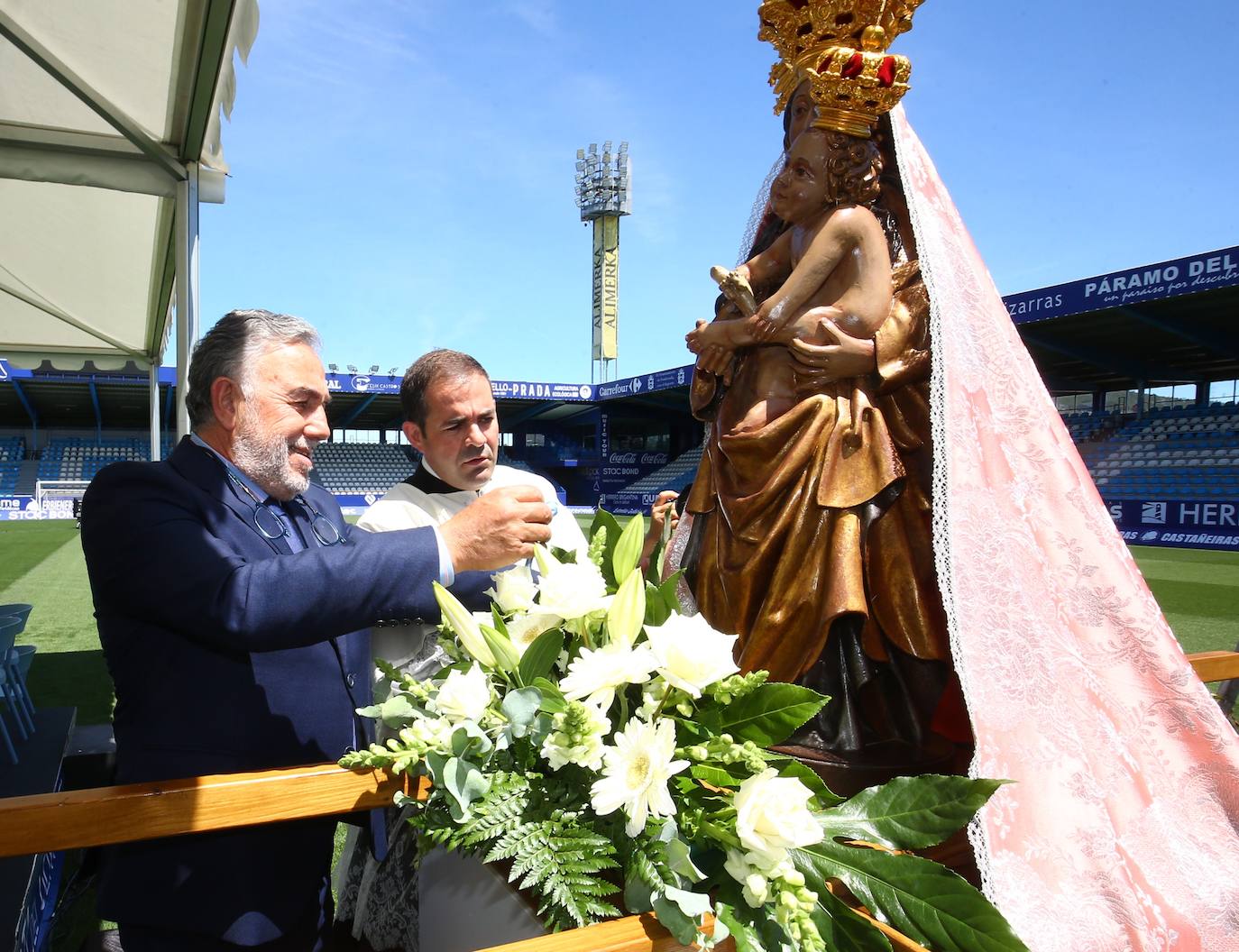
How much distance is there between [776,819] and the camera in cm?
82

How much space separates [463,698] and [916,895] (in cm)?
58

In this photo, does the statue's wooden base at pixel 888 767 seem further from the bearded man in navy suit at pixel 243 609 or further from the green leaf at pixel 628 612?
the green leaf at pixel 628 612

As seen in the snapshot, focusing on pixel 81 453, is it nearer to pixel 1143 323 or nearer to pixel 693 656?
pixel 1143 323

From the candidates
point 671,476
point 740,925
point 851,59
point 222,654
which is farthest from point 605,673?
point 671,476

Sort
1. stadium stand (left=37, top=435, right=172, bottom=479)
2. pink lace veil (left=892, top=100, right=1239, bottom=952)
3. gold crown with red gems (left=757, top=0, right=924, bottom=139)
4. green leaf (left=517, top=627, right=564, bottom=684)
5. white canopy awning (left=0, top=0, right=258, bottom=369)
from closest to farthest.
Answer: green leaf (left=517, top=627, right=564, bottom=684) → pink lace veil (left=892, top=100, right=1239, bottom=952) → gold crown with red gems (left=757, top=0, right=924, bottom=139) → white canopy awning (left=0, top=0, right=258, bottom=369) → stadium stand (left=37, top=435, right=172, bottom=479)

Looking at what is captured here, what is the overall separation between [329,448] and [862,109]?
3823cm

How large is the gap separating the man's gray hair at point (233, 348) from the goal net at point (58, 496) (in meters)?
29.7

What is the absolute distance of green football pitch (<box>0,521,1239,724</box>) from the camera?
5746mm

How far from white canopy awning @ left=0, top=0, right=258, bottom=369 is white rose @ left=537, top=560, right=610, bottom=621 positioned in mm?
2764

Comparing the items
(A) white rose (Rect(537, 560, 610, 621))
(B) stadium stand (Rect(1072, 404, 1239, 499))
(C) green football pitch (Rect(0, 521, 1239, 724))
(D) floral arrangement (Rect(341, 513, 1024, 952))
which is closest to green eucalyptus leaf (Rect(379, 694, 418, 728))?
(D) floral arrangement (Rect(341, 513, 1024, 952))

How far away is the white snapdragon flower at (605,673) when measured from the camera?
953 millimetres

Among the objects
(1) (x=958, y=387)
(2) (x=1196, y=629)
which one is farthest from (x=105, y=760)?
(2) (x=1196, y=629)

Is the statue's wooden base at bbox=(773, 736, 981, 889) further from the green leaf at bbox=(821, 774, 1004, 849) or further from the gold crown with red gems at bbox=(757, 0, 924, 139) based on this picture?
the gold crown with red gems at bbox=(757, 0, 924, 139)

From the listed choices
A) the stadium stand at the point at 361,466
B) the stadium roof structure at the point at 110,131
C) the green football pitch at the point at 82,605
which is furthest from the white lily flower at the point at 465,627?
the stadium stand at the point at 361,466
